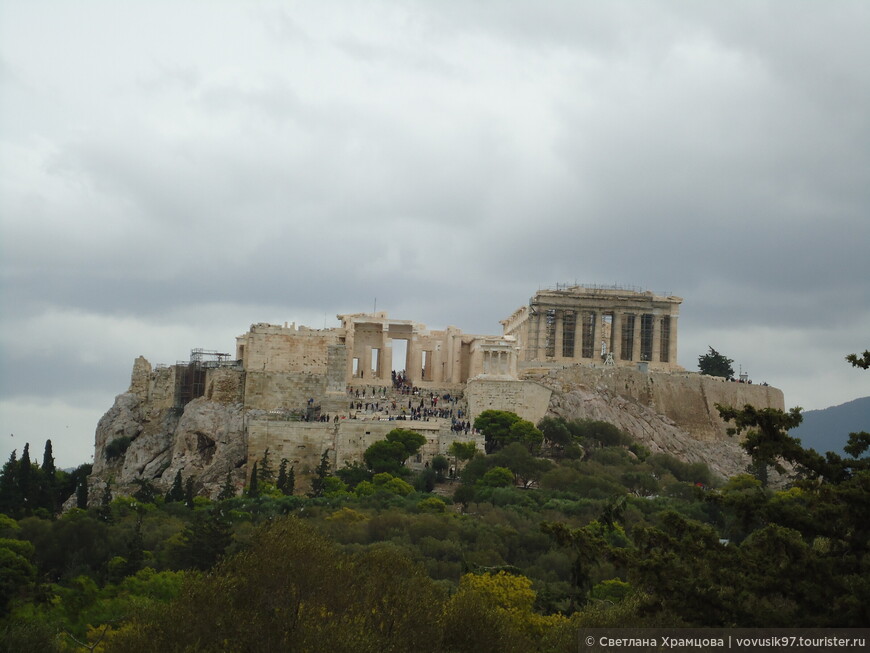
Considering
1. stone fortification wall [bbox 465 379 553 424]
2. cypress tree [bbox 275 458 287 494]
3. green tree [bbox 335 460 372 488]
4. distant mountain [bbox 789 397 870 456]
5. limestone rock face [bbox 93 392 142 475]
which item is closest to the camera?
cypress tree [bbox 275 458 287 494]

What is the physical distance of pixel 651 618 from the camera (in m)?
22.4

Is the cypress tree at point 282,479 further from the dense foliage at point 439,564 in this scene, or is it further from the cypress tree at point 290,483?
the dense foliage at point 439,564

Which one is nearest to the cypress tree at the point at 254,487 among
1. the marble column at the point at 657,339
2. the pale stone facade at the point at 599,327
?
the pale stone facade at the point at 599,327

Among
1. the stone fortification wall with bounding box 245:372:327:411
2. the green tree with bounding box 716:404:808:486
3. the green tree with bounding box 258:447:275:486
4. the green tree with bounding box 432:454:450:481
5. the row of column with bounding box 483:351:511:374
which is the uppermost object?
the row of column with bounding box 483:351:511:374

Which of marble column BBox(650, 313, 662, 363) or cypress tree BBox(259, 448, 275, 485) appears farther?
marble column BBox(650, 313, 662, 363)

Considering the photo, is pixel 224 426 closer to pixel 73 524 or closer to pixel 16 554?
pixel 73 524

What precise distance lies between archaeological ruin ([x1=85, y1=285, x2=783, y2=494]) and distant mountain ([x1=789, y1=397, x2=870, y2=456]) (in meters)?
64.5

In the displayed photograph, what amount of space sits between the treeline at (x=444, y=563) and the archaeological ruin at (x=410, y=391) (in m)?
5.35

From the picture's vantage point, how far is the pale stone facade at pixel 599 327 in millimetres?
70188

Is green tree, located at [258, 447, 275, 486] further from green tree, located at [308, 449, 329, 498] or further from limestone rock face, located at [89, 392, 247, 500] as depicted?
green tree, located at [308, 449, 329, 498]

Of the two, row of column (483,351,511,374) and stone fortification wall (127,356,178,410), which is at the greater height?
row of column (483,351,511,374)

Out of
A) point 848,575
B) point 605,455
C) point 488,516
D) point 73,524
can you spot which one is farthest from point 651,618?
point 605,455

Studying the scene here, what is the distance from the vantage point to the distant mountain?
132750mm

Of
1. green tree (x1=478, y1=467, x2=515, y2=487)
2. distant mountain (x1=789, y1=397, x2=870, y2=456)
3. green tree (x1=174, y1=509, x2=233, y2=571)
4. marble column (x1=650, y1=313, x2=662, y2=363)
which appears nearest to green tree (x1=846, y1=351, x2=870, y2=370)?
green tree (x1=174, y1=509, x2=233, y2=571)
